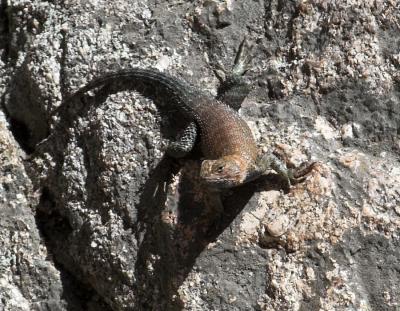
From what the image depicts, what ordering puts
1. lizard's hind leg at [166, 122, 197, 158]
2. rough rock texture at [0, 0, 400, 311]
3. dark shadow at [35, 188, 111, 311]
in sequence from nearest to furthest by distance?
rough rock texture at [0, 0, 400, 311]
lizard's hind leg at [166, 122, 197, 158]
dark shadow at [35, 188, 111, 311]

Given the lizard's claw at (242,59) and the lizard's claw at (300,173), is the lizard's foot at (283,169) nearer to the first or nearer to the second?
the lizard's claw at (300,173)

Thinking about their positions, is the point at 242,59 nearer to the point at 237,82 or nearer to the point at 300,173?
the point at 237,82

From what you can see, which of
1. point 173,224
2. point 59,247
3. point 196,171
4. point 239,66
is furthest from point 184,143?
point 59,247

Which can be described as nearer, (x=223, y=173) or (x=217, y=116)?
(x=223, y=173)

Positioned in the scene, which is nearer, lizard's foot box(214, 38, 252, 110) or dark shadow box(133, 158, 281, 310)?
dark shadow box(133, 158, 281, 310)

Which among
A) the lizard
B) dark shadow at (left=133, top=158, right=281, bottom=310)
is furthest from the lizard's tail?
dark shadow at (left=133, top=158, right=281, bottom=310)

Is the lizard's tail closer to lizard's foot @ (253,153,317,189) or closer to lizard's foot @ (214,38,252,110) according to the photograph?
lizard's foot @ (214,38,252,110)

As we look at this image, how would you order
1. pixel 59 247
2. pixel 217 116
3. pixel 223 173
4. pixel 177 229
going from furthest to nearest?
1. pixel 59 247
2. pixel 217 116
3. pixel 177 229
4. pixel 223 173
